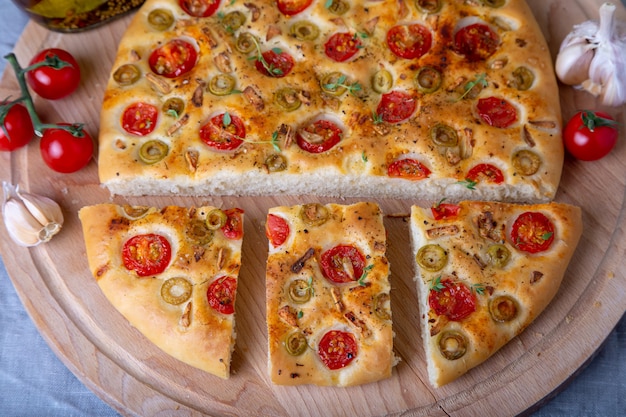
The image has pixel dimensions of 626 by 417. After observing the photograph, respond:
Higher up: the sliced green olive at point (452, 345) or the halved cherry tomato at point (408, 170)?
the halved cherry tomato at point (408, 170)

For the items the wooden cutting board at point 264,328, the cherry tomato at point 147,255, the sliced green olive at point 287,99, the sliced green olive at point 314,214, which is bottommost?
the wooden cutting board at point 264,328

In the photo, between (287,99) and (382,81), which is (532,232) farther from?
(287,99)

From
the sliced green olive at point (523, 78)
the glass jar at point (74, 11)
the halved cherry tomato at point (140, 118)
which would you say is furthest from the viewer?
the glass jar at point (74, 11)

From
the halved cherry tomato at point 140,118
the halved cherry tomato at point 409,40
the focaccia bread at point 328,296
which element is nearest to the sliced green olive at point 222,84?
the halved cherry tomato at point 140,118

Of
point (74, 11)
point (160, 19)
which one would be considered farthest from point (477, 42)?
point (74, 11)

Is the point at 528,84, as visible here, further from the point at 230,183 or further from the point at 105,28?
the point at 105,28

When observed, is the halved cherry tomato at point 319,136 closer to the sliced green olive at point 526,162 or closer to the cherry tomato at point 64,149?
the sliced green olive at point 526,162
